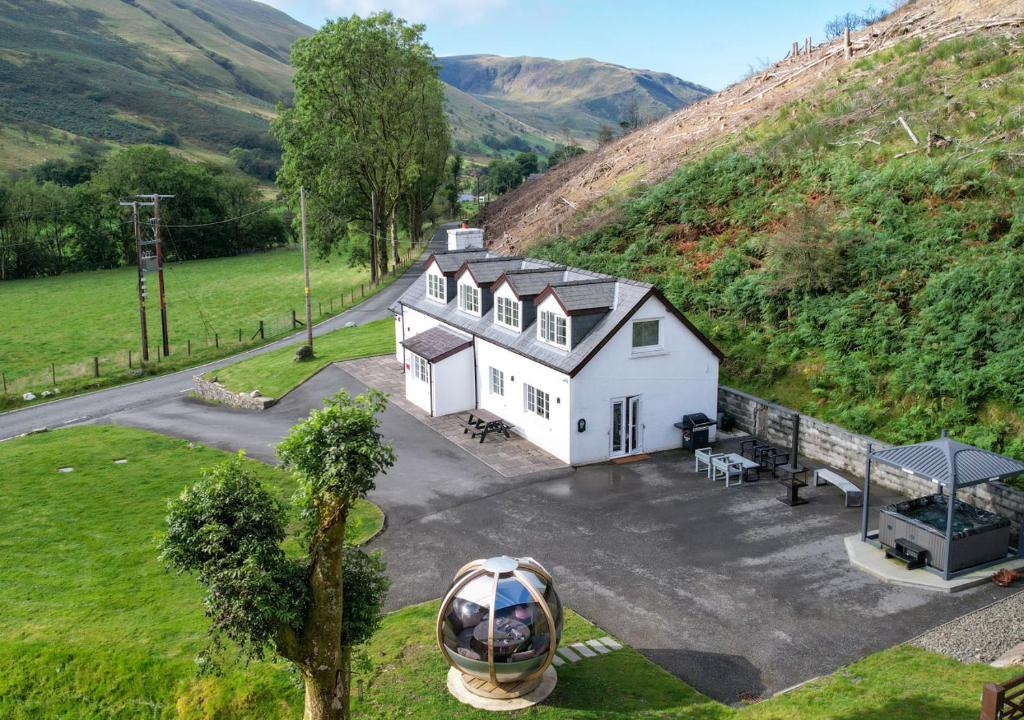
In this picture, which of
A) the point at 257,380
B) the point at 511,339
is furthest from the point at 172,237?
the point at 511,339

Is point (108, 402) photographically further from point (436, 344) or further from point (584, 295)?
point (584, 295)

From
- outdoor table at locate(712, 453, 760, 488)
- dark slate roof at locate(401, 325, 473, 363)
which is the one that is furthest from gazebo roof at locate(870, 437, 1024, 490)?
dark slate roof at locate(401, 325, 473, 363)

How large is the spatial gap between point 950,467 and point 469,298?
753 inches

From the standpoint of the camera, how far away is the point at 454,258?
34.1 meters

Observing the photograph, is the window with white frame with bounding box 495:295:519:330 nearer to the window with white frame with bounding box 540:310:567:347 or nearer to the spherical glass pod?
the window with white frame with bounding box 540:310:567:347

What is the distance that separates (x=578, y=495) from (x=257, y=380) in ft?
67.4

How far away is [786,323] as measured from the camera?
2967 centimetres

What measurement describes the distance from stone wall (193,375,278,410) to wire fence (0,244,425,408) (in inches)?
253

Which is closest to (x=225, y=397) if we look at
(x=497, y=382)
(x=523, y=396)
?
(x=497, y=382)

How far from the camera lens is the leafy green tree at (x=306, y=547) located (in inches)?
417

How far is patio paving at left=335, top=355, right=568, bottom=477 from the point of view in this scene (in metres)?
25.3

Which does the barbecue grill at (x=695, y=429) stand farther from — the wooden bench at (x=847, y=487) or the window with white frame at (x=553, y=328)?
the window with white frame at (x=553, y=328)

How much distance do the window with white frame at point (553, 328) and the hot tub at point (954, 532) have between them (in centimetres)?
1117

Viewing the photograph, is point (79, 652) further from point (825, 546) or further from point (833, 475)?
point (833, 475)
